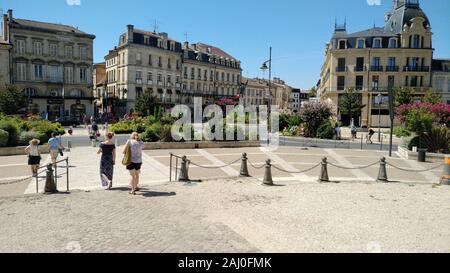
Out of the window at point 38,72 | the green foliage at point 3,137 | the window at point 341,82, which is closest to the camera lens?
the green foliage at point 3,137

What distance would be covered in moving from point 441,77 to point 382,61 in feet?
30.7

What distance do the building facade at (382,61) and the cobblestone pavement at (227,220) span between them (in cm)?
4360

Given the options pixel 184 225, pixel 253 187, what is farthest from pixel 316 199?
pixel 184 225

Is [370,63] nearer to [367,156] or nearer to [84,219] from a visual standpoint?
[367,156]

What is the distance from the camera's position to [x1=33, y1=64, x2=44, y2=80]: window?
46125 millimetres

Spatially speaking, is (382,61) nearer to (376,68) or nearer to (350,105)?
(376,68)

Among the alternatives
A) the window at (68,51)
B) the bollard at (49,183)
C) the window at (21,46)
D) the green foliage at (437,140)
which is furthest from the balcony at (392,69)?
the bollard at (49,183)

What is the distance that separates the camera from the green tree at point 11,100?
36441mm

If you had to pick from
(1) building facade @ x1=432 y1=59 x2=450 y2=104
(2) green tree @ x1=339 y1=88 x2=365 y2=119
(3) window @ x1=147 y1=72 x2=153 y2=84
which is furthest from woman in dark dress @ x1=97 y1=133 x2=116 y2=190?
(1) building facade @ x1=432 y1=59 x2=450 y2=104

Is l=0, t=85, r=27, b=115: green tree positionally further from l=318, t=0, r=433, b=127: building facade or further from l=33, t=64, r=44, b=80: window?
l=318, t=0, r=433, b=127: building facade

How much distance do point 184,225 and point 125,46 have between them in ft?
167

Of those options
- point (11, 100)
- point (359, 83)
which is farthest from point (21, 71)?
point (359, 83)

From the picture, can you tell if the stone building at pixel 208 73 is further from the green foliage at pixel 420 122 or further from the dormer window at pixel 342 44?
the green foliage at pixel 420 122
